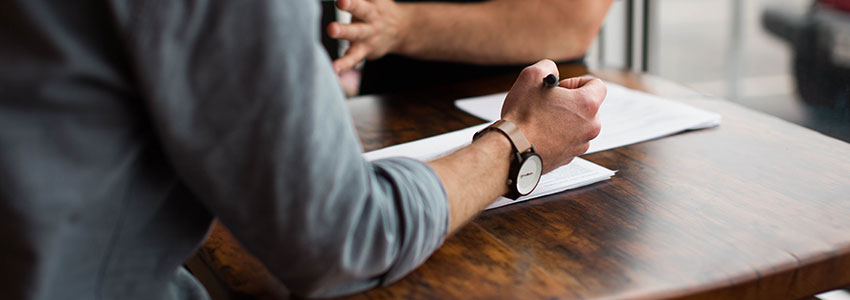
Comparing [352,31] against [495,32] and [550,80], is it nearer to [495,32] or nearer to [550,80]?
[495,32]

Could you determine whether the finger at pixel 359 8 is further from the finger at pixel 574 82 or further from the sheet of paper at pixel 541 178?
the finger at pixel 574 82

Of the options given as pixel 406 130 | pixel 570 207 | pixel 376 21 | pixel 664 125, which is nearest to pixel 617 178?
pixel 570 207

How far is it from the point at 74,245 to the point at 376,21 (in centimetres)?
91

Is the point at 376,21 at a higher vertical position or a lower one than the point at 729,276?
higher

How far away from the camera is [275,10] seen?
0.56m

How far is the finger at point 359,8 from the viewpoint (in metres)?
1.34

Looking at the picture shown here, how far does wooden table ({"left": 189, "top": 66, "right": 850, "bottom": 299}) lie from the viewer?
725 mm

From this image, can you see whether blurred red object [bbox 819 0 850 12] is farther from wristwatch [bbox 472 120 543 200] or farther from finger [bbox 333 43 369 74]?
wristwatch [bbox 472 120 543 200]

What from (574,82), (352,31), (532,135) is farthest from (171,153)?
(352,31)

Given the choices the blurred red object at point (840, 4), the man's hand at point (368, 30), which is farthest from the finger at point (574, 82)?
the blurred red object at point (840, 4)

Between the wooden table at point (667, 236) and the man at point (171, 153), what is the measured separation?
10 cm

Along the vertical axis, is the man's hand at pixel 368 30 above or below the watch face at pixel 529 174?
above

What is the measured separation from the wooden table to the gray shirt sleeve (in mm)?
118

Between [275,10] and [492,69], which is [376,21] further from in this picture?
[275,10]
